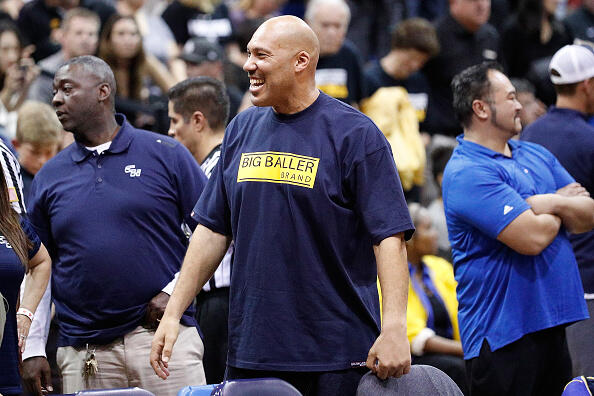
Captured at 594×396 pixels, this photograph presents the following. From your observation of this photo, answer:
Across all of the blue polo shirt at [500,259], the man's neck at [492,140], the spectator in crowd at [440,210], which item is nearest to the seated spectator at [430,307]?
the spectator in crowd at [440,210]

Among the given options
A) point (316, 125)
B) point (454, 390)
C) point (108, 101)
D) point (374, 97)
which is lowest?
point (454, 390)

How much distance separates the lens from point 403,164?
334 inches

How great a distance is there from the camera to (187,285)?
13.4 ft

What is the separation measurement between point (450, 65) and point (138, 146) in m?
5.06

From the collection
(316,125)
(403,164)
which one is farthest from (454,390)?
(403,164)

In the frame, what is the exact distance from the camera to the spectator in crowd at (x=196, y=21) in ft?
32.7

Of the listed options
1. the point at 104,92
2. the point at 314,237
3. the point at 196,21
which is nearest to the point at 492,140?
the point at 314,237

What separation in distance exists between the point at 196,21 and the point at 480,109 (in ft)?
17.5

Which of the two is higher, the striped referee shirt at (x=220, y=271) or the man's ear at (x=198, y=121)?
the man's ear at (x=198, y=121)

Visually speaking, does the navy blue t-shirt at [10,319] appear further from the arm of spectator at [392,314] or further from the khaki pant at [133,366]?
the arm of spectator at [392,314]

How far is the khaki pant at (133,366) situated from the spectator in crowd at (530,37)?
6.15m

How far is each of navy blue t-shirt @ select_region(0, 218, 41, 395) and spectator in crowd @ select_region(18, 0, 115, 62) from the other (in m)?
5.07

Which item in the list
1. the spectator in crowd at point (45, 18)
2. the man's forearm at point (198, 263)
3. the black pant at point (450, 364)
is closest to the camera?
the man's forearm at point (198, 263)

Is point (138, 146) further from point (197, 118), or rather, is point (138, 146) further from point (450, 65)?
point (450, 65)
